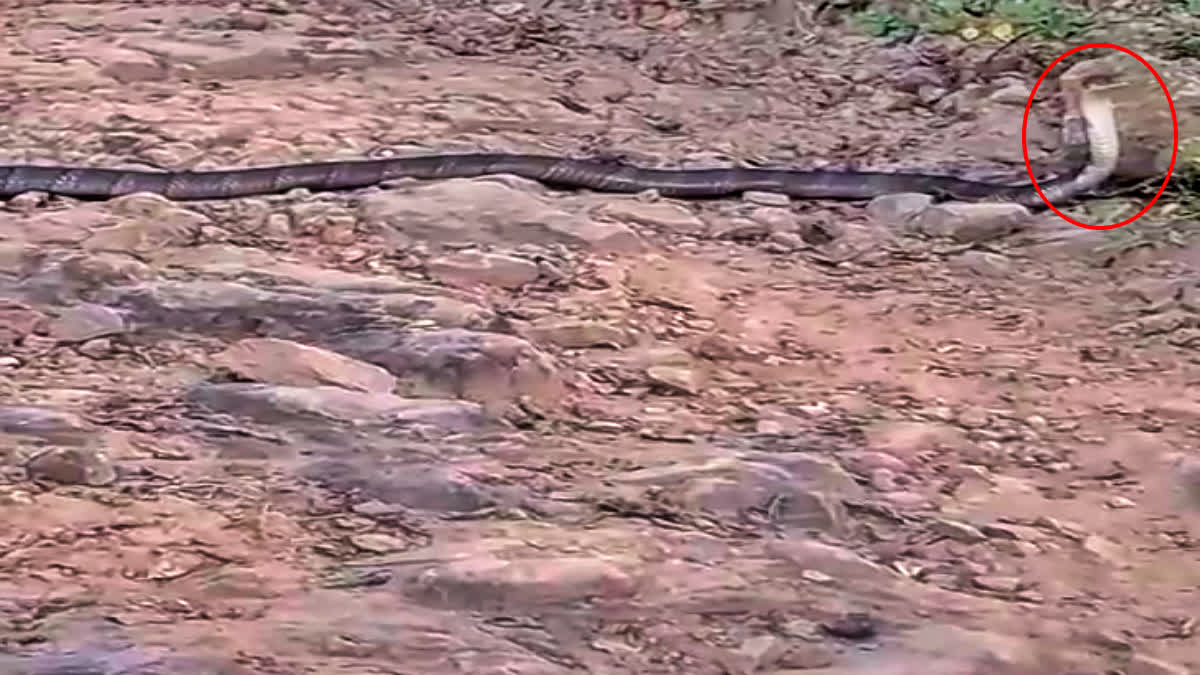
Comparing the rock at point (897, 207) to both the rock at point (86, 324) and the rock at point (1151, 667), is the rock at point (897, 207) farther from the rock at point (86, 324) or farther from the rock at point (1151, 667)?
the rock at point (1151, 667)

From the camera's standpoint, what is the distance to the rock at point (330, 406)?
263 cm

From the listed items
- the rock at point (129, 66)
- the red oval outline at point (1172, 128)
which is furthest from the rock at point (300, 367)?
the rock at point (129, 66)

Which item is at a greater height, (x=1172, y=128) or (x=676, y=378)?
(x=1172, y=128)

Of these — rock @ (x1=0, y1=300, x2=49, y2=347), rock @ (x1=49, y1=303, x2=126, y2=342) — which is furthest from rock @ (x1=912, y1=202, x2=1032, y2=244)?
rock @ (x1=0, y1=300, x2=49, y2=347)

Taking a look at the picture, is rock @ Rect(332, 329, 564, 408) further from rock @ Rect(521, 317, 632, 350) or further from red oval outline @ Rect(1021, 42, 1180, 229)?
red oval outline @ Rect(1021, 42, 1180, 229)

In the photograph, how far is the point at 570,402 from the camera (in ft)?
9.34

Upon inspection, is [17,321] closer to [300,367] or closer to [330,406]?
[300,367]

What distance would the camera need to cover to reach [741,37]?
567cm

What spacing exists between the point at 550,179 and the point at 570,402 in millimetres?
1460

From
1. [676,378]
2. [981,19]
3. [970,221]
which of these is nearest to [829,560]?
[676,378]

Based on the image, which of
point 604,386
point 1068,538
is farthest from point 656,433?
point 1068,538

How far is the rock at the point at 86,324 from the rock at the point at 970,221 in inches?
80.8

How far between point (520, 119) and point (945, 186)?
133 cm

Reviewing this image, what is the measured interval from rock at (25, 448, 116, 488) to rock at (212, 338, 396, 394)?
439 mm
